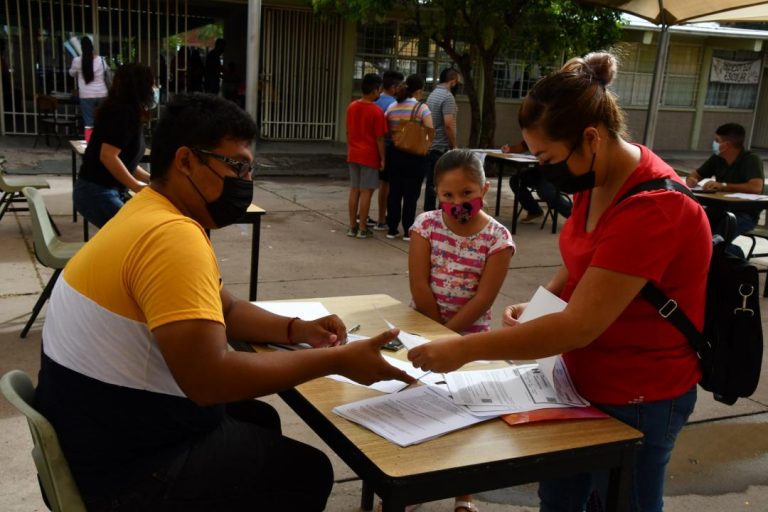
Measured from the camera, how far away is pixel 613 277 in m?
1.67

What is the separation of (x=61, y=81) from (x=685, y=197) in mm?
13795

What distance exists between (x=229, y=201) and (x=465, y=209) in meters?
1.26

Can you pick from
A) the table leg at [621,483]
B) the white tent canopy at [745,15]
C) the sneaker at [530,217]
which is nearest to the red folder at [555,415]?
Result: the table leg at [621,483]

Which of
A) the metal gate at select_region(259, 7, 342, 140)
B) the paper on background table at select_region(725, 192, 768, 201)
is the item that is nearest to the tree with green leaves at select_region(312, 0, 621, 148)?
the metal gate at select_region(259, 7, 342, 140)

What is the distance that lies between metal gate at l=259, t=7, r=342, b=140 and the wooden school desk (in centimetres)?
1266

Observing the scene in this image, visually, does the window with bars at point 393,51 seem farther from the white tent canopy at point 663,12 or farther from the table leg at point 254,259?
the table leg at point 254,259

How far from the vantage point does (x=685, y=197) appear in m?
1.71

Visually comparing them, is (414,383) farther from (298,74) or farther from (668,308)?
(298,74)

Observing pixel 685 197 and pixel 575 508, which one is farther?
pixel 575 508

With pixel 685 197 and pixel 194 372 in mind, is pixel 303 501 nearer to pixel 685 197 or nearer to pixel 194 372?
pixel 194 372

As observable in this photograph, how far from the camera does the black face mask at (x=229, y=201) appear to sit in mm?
1866

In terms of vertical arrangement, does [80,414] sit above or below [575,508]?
above

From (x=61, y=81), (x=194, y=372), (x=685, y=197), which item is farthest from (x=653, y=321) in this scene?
(x=61, y=81)

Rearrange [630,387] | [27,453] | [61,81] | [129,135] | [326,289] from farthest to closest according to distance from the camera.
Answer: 1. [61,81]
2. [326,289]
3. [129,135]
4. [27,453]
5. [630,387]
